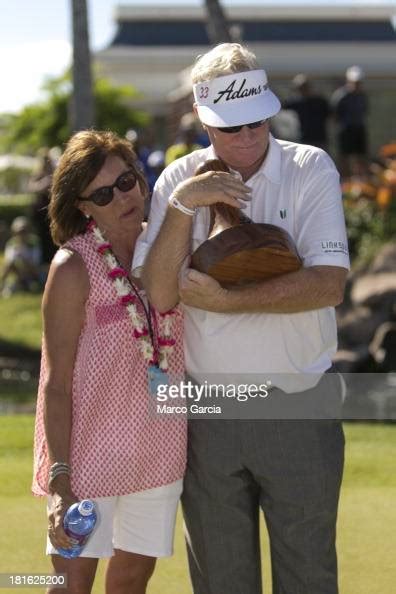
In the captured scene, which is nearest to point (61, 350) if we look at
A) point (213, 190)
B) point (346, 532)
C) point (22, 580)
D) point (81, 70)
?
point (213, 190)

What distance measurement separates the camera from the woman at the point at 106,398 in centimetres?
402

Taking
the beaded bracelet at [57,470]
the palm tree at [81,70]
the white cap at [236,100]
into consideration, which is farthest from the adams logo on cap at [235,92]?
the palm tree at [81,70]

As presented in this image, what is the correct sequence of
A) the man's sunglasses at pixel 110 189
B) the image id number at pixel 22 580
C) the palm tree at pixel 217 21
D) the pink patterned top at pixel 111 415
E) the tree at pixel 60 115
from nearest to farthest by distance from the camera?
the pink patterned top at pixel 111 415
the man's sunglasses at pixel 110 189
the image id number at pixel 22 580
the palm tree at pixel 217 21
the tree at pixel 60 115

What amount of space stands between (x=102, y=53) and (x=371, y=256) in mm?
33396

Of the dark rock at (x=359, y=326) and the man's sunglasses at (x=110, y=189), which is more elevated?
the man's sunglasses at (x=110, y=189)

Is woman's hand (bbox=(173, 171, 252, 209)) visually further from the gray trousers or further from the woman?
the gray trousers

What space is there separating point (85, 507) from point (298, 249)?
3.31 ft

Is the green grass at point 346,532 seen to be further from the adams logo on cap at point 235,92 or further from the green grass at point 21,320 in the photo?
the green grass at point 21,320

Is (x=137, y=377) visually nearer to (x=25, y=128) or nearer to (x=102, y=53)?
(x=25, y=128)

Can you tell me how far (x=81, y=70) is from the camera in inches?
658

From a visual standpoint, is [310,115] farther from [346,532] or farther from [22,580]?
[22,580]

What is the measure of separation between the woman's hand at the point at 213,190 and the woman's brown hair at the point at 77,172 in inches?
19.0

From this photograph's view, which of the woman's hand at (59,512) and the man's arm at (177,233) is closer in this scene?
the man's arm at (177,233)
